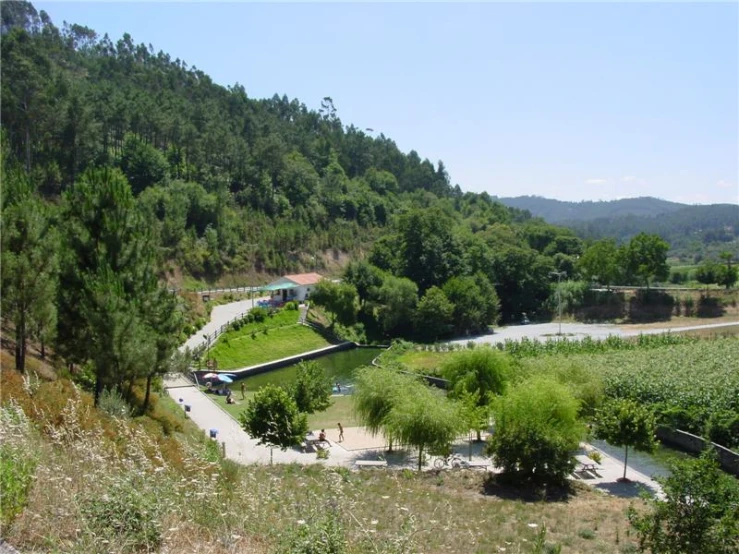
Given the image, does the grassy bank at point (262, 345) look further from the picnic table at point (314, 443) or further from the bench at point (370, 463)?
the bench at point (370, 463)

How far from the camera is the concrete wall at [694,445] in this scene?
24527 millimetres

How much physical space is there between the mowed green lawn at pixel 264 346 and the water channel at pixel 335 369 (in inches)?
50.5

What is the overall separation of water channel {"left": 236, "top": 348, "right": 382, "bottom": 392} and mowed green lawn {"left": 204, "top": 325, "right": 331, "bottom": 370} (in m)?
1.28

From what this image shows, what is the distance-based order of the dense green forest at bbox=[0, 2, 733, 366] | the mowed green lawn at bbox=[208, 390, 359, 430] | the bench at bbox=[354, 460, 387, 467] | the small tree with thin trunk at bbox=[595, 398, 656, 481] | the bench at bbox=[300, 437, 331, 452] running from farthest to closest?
the mowed green lawn at bbox=[208, 390, 359, 430]
the bench at bbox=[300, 437, 331, 452]
the small tree with thin trunk at bbox=[595, 398, 656, 481]
the bench at bbox=[354, 460, 387, 467]
the dense green forest at bbox=[0, 2, 733, 366]

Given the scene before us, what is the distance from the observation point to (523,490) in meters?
21.2

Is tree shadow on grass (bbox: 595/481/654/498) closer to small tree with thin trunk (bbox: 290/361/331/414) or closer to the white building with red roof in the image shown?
small tree with thin trunk (bbox: 290/361/331/414)

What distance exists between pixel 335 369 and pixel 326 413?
13.8m

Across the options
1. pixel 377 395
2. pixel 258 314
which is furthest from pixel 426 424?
pixel 258 314

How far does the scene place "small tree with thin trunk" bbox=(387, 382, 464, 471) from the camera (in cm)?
2273

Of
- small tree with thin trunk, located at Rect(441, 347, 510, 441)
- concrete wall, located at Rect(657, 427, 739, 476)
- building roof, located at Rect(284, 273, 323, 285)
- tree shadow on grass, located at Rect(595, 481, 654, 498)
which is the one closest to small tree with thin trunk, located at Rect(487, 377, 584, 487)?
tree shadow on grass, located at Rect(595, 481, 654, 498)

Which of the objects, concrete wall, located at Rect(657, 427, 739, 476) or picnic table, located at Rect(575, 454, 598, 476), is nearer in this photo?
picnic table, located at Rect(575, 454, 598, 476)

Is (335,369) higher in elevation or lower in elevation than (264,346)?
lower

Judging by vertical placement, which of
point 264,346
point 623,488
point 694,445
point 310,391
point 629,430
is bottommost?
point 623,488

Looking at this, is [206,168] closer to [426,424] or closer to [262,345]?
[262,345]
